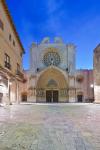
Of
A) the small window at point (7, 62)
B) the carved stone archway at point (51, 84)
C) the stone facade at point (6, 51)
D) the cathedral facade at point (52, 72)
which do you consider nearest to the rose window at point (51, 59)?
the cathedral facade at point (52, 72)

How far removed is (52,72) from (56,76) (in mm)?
1097

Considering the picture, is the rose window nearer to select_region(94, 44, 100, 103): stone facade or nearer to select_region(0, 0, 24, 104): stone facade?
select_region(94, 44, 100, 103): stone facade

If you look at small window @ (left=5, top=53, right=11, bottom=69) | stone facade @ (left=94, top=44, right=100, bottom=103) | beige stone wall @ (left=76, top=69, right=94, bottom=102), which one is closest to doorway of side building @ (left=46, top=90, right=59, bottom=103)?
beige stone wall @ (left=76, top=69, right=94, bottom=102)

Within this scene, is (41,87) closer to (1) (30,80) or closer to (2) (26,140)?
(1) (30,80)

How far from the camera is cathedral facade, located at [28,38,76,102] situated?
42.8 m

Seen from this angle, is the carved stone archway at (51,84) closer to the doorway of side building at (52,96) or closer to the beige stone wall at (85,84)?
the doorway of side building at (52,96)

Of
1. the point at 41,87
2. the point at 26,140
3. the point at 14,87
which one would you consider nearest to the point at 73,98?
the point at 41,87

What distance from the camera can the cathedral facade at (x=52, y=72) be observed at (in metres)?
42.8

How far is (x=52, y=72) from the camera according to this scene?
4388cm

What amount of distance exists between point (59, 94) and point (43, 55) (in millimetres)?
8404

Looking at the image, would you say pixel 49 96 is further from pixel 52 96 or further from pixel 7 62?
pixel 7 62

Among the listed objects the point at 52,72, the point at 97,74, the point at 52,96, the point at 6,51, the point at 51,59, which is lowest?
the point at 52,96

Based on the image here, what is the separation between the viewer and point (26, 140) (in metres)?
4.37

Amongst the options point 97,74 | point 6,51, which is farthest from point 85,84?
point 6,51
